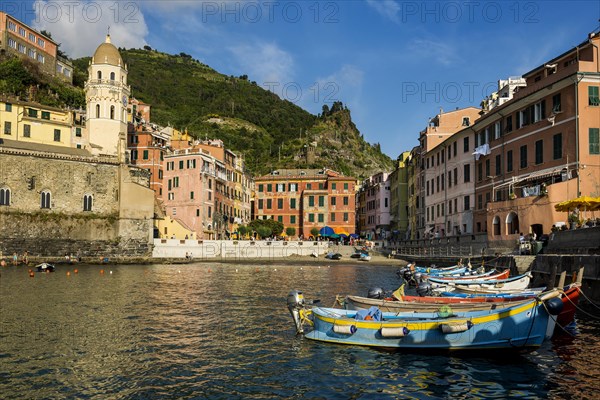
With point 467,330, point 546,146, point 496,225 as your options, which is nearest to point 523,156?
point 546,146

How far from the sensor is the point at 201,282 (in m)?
44.3

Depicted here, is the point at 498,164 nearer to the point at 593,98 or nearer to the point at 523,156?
the point at 523,156

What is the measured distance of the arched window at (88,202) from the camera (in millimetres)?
73812

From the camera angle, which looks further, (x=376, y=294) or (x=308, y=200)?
(x=308, y=200)

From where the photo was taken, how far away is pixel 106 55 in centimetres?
8131

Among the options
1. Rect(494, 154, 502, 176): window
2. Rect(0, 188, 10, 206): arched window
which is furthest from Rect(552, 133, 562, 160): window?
Rect(0, 188, 10, 206): arched window

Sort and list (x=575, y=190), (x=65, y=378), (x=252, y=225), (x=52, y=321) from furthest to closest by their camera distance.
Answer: (x=252, y=225) → (x=575, y=190) → (x=52, y=321) → (x=65, y=378)

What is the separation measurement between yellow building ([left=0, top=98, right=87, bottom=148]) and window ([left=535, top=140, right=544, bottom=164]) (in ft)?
220

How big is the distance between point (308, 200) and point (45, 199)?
152 ft

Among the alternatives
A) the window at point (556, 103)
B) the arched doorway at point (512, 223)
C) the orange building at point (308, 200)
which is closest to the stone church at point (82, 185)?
the orange building at point (308, 200)

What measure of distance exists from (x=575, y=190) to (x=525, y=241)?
18.0ft

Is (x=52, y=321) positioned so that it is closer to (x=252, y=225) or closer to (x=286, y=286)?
(x=286, y=286)

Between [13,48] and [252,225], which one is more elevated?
[13,48]

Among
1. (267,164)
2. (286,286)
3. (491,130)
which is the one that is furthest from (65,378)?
(267,164)
